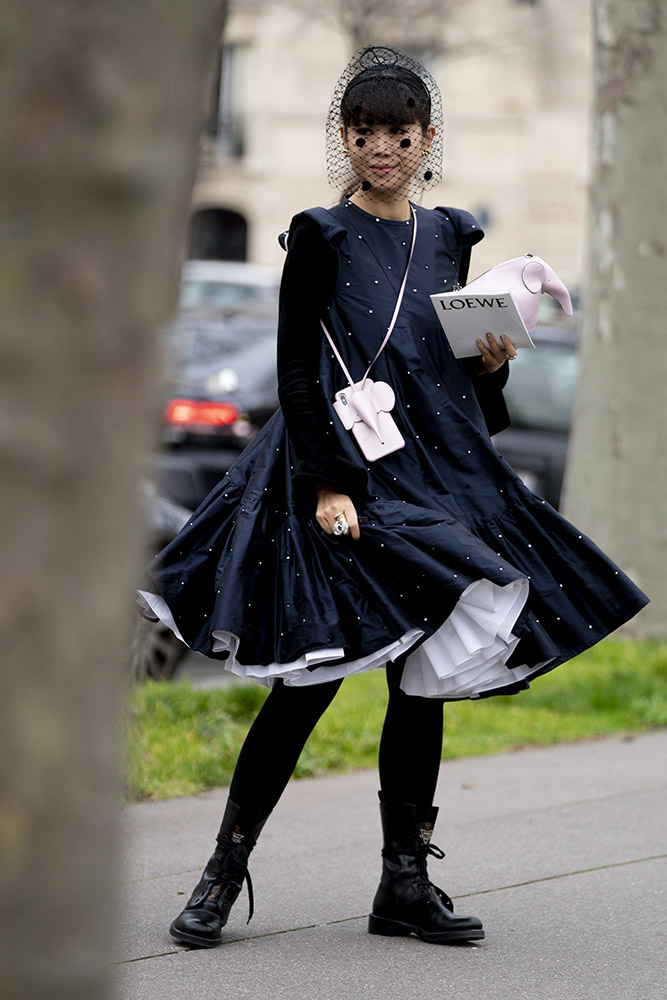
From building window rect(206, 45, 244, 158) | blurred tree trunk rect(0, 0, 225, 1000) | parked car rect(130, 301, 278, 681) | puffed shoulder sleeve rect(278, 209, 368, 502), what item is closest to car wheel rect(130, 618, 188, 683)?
parked car rect(130, 301, 278, 681)

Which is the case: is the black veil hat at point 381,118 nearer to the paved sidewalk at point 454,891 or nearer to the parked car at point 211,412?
the paved sidewalk at point 454,891

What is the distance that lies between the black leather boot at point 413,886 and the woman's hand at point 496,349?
989 mm

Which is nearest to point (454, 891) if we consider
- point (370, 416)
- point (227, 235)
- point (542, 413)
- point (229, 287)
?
point (370, 416)

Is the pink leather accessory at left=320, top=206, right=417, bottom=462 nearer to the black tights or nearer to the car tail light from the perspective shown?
the black tights

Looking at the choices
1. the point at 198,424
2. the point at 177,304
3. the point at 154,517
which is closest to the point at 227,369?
Answer: the point at 198,424

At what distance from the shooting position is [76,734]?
1200mm

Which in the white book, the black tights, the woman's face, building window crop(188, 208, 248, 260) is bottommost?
building window crop(188, 208, 248, 260)

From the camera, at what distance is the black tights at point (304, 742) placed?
324cm

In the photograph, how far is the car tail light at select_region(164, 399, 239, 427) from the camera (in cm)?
828

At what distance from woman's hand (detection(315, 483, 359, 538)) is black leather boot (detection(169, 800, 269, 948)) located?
64cm

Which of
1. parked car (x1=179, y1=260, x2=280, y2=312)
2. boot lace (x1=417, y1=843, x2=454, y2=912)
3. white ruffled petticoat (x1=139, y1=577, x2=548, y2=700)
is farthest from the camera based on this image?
parked car (x1=179, y1=260, x2=280, y2=312)

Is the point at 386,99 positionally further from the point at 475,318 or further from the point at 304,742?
the point at 304,742

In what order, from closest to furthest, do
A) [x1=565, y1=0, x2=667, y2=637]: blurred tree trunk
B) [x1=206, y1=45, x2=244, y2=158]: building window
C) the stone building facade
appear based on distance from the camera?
[x1=565, y1=0, x2=667, y2=637]: blurred tree trunk
the stone building facade
[x1=206, y1=45, x2=244, y2=158]: building window

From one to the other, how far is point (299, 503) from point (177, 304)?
1979 mm
